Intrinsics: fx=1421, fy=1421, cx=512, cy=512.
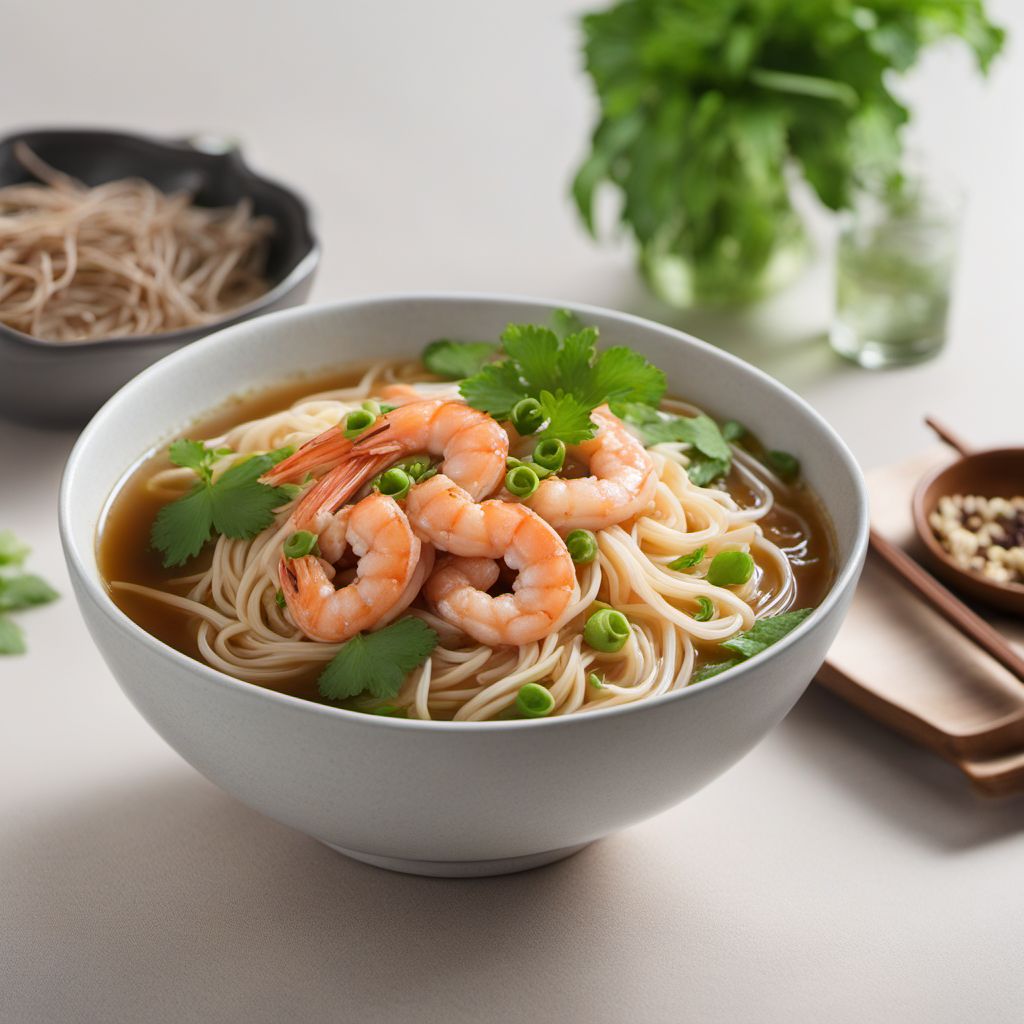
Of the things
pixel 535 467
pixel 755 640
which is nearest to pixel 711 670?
pixel 755 640

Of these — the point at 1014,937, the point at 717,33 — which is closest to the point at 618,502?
the point at 1014,937

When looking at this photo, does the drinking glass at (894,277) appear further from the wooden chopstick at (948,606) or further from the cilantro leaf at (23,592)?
the cilantro leaf at (23,592)

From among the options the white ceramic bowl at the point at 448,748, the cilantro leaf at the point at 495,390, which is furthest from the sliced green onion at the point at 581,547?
the white ceramic bowl at the point at 448,748

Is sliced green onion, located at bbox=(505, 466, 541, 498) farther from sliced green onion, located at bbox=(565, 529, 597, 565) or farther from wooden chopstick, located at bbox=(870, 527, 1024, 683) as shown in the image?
wooden chopstick, located at bbox=(870, 527, 1024, 683)

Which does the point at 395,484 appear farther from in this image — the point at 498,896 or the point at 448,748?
the point at 498,896

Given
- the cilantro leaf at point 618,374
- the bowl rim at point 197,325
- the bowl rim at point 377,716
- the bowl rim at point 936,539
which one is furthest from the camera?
the bowl rim at point 197,325

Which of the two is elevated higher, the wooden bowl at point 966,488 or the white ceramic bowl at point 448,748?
the white ceramic bowl at point 448,748

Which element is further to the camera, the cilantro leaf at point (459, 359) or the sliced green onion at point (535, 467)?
the cilantro leaf at point (459, 359)

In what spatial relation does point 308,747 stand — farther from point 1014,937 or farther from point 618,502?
point 1014,937
